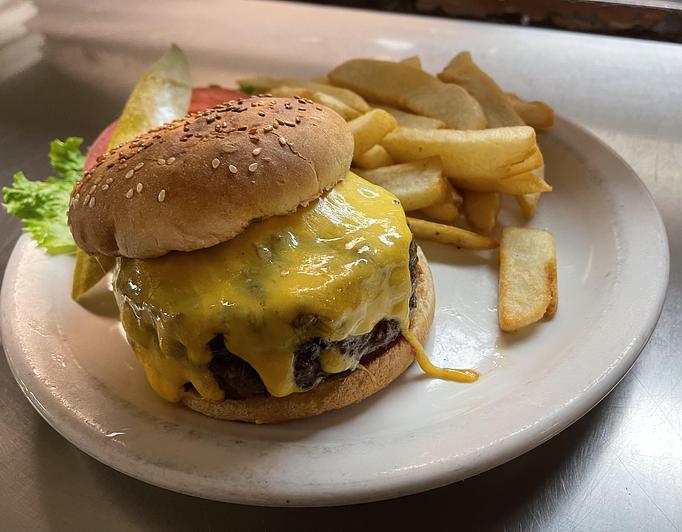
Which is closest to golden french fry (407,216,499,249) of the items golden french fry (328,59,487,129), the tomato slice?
golden french fry (328,59,487,129)

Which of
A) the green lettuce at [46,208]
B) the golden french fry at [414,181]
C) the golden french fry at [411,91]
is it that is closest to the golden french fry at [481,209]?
the golden french fry at [414,181]

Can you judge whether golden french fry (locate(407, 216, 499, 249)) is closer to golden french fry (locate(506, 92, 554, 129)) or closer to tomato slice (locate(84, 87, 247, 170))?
golden french fry (locate(506, 92, 554, 129))

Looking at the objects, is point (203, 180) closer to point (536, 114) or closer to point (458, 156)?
point (458, 156)

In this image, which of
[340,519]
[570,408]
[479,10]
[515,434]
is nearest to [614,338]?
[570,408]

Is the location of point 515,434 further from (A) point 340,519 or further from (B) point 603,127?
(B) point 603,127

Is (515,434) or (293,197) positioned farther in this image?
(293,197)

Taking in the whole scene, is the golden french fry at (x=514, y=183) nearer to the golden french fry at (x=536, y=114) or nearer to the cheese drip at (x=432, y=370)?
the golden french fry at (x=536, y=114)
